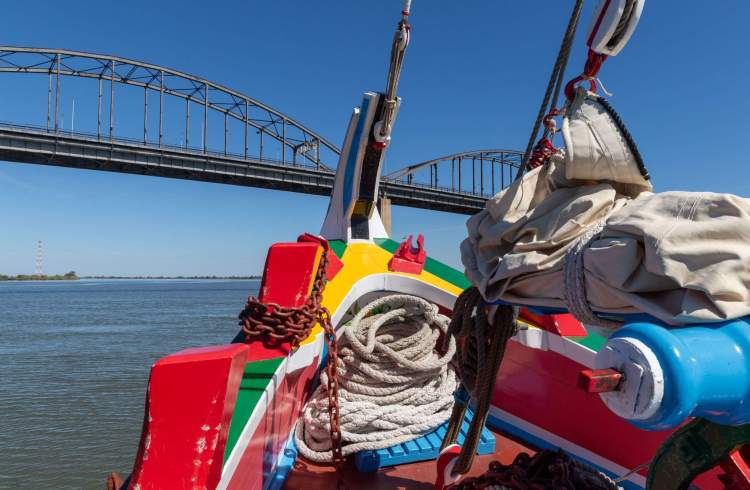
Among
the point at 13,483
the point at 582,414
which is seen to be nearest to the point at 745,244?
the point at 582,414

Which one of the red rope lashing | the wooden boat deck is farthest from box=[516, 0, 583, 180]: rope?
the wooden boat deck

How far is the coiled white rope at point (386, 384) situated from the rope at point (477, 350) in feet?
2.57

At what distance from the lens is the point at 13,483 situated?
4906 millimetres

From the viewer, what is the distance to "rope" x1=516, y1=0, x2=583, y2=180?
1.90 metres

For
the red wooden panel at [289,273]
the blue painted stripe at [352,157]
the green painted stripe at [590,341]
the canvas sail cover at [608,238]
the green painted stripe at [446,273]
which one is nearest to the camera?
the canvas sail cover at [608,238]

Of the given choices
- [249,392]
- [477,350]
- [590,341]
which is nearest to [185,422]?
[249,392]

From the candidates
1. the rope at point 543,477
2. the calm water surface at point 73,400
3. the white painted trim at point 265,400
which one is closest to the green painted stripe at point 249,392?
the white painted trim at point 265,400

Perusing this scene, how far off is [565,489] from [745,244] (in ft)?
3.50

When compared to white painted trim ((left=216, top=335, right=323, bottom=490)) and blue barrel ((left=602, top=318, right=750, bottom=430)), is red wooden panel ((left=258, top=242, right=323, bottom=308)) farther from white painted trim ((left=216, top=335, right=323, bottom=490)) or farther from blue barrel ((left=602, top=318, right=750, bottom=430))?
blue barrel ((left=602, top=318, right=750, bottom=430))

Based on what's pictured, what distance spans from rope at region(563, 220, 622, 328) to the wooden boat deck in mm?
1596

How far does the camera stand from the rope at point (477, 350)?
5.68 ft

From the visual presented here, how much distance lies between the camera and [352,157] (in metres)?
4.65

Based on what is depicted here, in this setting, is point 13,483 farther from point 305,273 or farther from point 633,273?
point 633,273

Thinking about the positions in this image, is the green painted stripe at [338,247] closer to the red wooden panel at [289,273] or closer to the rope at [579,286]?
the red wooden panel at [289,273]
